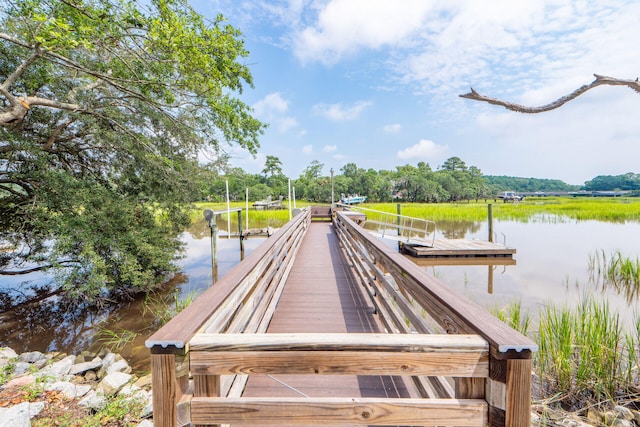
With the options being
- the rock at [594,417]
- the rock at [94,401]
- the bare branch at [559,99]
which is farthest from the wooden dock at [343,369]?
the rock at [594,417]

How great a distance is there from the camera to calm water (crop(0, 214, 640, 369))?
17.7 feet

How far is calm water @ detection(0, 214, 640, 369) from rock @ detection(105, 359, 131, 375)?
31 cm

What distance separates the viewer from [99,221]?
20.0 ft

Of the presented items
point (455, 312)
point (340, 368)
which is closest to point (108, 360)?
point (340, 368)

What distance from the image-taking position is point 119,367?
403 centimetres

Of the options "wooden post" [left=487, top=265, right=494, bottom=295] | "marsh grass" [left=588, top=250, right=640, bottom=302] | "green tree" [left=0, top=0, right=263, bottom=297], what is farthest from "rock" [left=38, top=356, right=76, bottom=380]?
"marsh grass" [left=588, top=250, right=640, bottom=302]

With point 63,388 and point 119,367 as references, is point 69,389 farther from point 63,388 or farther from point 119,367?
point 119,367

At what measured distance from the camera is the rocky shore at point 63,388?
274cm

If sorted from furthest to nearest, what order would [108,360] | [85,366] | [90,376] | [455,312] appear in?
[108,360] → [85,366] → [90,376] → [455,312]

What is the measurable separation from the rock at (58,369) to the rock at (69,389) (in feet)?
0.88

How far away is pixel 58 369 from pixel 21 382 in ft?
2.02

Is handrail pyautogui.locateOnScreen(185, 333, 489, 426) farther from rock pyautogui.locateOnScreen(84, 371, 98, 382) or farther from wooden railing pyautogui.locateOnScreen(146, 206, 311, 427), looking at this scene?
rock pyautogui.locateOnScreen(84, 371, 98, 382)

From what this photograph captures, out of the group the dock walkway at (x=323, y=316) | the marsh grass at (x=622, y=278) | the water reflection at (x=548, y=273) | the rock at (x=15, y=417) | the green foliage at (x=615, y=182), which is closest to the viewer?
the dock walkway at (x=323, y=316)

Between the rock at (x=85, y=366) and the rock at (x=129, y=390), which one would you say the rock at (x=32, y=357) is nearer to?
the rock at (x=85, y=366)
